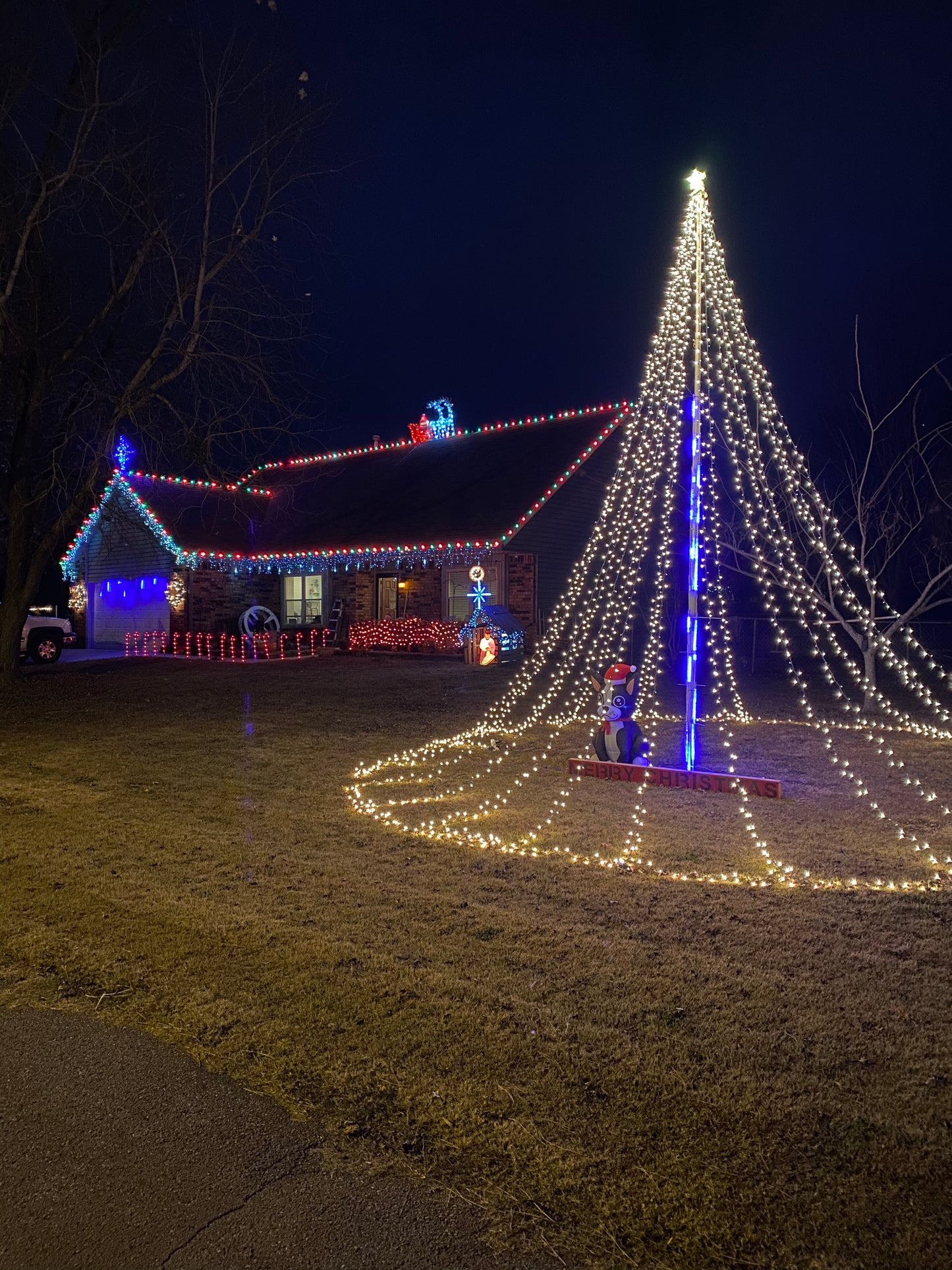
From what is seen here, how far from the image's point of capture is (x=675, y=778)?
8172 mm

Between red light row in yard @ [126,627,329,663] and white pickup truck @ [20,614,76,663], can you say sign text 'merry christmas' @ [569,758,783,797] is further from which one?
white pickup truck @ [20,614,76,663]

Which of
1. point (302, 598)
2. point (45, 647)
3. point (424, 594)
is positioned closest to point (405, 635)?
point (424, 594)

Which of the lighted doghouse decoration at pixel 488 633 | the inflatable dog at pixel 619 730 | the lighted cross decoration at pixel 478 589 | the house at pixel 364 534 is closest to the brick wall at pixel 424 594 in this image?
the house at pixel 364 534

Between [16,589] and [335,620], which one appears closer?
[16,589]

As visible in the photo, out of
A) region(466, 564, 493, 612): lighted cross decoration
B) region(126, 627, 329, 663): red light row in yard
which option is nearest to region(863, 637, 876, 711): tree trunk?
region(466, 564, 493, 612): lighted cross decoration

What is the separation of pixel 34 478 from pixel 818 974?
53.9ft

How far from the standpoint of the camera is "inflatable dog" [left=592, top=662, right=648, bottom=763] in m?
8.72

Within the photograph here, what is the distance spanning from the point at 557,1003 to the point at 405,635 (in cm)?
1872

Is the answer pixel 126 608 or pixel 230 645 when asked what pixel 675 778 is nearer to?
pixel 230 645

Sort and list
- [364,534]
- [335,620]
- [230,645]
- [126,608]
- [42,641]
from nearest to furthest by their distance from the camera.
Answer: [42,641], [230,645], [364,534], [335,620], [126,608]

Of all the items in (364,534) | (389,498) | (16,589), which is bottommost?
(16,589)

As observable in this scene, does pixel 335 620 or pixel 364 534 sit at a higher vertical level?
pixel 364 534

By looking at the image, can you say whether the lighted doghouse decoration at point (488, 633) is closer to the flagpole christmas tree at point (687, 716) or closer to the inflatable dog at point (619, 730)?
the flagpole christmas tree at point (687, 716)

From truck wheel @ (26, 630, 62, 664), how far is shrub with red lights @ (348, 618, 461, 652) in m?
7.38
